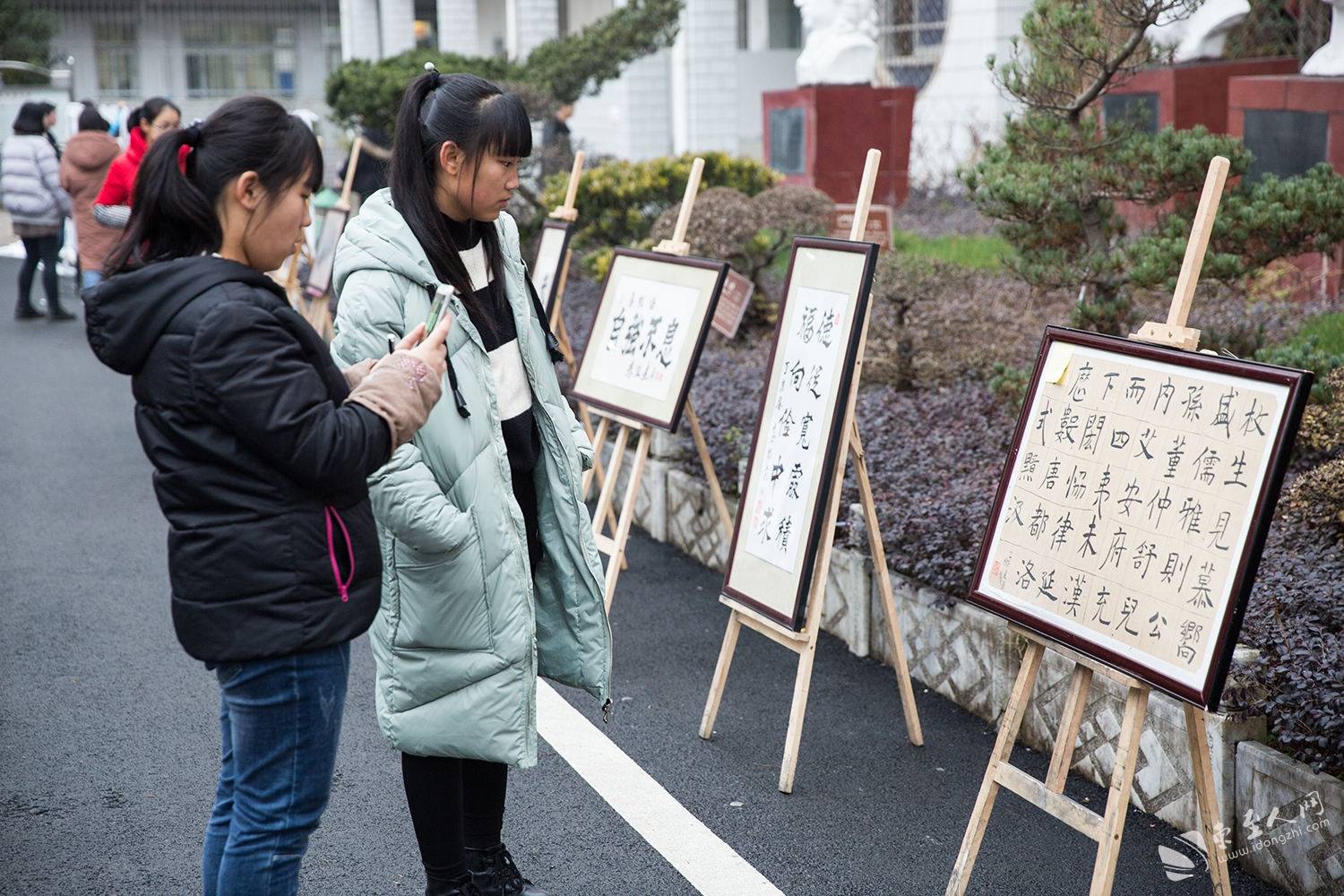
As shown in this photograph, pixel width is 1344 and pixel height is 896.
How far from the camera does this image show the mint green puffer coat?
2727 millimetres

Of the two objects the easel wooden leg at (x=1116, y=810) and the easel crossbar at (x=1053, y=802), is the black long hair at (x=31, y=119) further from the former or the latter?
the easel wooden leg at (x=1116, y=810)

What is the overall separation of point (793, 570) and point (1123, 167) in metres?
2.49

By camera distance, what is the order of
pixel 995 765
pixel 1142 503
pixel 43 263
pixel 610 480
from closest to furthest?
1. pixel 1142 503
2. pixel 995 765
3. pixel 610 480
4. pixel 43 263

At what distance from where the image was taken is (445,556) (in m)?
2.71

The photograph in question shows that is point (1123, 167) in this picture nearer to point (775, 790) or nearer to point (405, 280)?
point (775, 790)

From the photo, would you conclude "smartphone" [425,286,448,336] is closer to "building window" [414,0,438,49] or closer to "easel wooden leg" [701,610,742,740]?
"easel wooden leg" [701,610,742,740]

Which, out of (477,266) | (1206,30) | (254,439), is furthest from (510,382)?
(1206,30)

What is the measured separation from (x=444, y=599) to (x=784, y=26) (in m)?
22.7

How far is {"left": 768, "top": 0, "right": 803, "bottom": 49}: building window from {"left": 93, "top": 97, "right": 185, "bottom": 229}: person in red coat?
53.4 feet

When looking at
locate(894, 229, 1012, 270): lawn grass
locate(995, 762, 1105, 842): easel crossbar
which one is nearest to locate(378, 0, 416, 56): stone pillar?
locate(894, 229, 1012, 270): lawn grass

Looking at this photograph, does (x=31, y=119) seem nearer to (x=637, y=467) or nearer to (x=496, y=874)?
(x=637, y=467)

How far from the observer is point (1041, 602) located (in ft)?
10.1

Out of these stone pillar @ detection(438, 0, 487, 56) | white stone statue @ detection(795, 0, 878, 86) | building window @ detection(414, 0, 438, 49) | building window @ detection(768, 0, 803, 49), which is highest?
building window @ detection(414, 0, 438, 49)

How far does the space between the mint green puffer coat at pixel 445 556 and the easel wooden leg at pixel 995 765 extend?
3.55 feet
